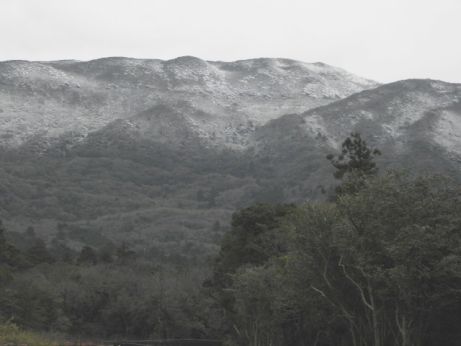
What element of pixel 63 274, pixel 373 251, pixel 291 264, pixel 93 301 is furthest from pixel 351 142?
pixel 63 274

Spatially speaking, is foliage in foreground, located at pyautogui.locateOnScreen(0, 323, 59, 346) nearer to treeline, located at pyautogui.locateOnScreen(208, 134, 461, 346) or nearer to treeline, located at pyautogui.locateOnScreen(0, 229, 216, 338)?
treeline, located at pyautogui.locateOnScreen(208, 134, 461, 346)

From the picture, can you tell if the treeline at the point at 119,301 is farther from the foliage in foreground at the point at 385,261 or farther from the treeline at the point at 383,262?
the foliage in foreground at the point at 385,261

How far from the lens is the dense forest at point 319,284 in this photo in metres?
31.0

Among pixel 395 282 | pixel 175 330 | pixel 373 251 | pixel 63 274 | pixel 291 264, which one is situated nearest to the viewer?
pixel 395 282

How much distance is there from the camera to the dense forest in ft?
102

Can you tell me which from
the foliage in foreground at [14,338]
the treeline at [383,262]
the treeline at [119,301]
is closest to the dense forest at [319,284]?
the treeline at [383,262]

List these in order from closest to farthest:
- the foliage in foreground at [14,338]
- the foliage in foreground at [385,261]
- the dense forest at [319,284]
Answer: the foliage in foreground at [14,338], the foliage in foreground at [385,261], the dense forest at [319,284]

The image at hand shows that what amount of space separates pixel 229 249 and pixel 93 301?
34461 mm

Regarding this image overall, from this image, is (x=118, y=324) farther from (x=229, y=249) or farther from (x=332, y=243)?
(x=332, y=243)

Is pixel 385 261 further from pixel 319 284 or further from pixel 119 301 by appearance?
pixel 119 301

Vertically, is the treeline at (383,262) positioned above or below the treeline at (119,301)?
above

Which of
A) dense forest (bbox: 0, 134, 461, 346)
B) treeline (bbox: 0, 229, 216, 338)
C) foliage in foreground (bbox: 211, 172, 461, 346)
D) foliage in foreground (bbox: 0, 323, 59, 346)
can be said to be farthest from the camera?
treeline (bbox: 0, 229, 216, 338)

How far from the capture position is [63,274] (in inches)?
3935

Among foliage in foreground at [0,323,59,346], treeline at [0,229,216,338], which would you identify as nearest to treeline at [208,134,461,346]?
foliage in foreground at [0,323,59,346]
